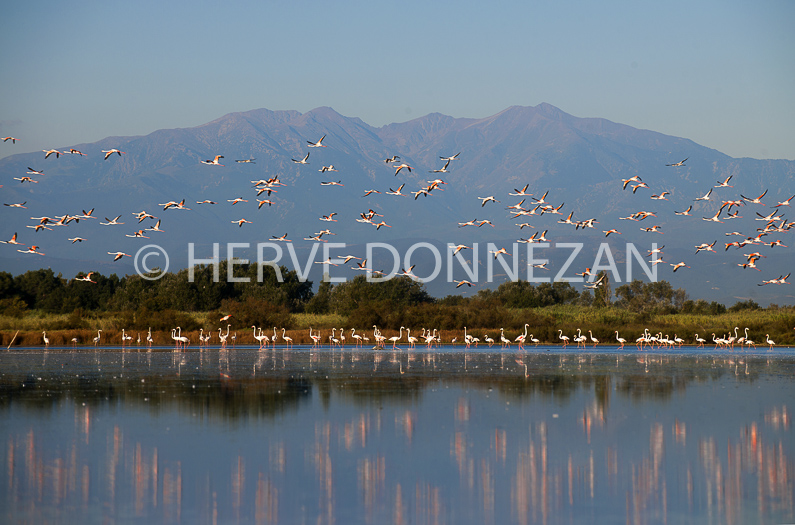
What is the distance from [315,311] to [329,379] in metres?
43.2

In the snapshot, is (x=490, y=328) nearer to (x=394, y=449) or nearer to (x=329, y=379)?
(x=329, y=379)

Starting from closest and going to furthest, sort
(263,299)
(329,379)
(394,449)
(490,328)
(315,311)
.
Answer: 1. (394,449)
2. (329,379)
3. (490,328)
4. (263,299)
5. (315,311)

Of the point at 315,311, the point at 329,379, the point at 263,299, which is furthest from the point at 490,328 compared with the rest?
the point at 329,379

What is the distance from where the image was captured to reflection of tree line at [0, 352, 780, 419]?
19641mm

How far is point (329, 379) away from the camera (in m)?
24.7

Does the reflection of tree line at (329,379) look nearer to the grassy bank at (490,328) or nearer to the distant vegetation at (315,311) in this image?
the grassy bank at (490,328)

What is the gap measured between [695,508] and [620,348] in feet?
114

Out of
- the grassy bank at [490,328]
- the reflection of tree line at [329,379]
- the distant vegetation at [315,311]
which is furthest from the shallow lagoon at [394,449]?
the distant vegetation at [315,311]

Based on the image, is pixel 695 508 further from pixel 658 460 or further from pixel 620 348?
pixel 620 348

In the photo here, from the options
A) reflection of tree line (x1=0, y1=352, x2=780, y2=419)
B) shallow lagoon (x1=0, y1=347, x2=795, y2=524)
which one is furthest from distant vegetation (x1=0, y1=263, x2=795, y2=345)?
shallow lagoon (x1=0, y1=347, x2=795, y2=524)

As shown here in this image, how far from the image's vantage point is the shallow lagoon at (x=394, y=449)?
34.7ft

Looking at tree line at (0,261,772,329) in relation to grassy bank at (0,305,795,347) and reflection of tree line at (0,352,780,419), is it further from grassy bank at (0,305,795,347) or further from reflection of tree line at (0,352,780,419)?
reflection of tree line at (0,352,780,419)

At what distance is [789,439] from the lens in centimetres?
1478

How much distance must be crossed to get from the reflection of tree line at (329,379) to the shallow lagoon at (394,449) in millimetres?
130
